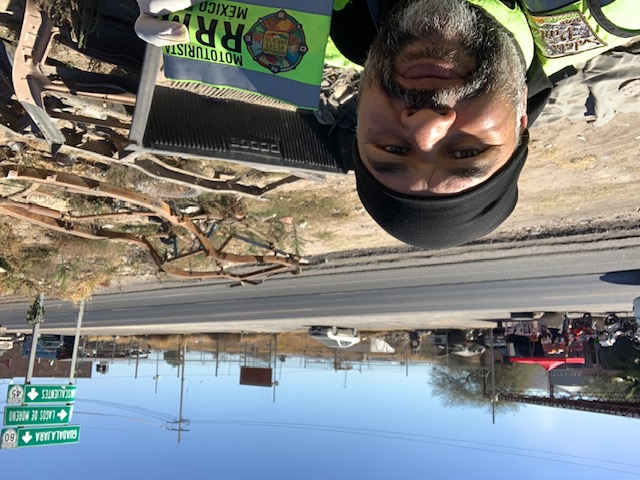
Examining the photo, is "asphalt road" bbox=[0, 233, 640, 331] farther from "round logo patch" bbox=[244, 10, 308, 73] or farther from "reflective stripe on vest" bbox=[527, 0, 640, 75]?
"reflective stripe on vest" bbox=[527, 0, 640, 75]

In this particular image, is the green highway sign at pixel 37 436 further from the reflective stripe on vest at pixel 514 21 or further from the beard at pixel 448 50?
the reflective stripe on vest at pixel 514 21

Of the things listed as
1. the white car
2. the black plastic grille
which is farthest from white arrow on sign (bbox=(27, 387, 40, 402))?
the black plastic grille

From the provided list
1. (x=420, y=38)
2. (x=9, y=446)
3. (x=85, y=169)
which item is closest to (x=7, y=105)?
(x=85, y=169)

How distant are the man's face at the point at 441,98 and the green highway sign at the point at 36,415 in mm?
9161

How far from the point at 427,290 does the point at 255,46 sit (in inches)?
262

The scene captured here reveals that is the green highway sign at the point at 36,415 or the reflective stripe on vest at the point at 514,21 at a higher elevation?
the reflective stripe on vest at the point at 514,21

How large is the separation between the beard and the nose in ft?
0.08

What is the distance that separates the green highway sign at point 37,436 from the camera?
8.34m

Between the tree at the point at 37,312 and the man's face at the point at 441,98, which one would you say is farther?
the tree at the point at 37,312

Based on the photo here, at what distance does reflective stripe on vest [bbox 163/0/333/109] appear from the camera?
3043 mm

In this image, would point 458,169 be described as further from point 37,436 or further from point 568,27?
point 37,436

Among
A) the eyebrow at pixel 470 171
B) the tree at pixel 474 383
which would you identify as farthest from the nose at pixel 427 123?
the tree at pixel 474 383

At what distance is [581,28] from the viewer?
1996mm

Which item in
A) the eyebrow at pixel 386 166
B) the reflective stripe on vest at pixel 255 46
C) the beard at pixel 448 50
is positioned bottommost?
the eyebrow at pixel 386 166
